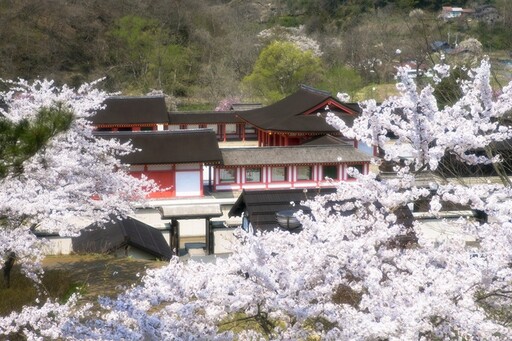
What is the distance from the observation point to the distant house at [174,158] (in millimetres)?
20141

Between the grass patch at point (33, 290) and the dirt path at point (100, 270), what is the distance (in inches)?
7.0

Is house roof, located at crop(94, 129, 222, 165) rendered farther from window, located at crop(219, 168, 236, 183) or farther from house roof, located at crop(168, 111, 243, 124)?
house roof, located at crop(168, 111, 243, 124)

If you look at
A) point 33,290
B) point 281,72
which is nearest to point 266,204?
point 33,290

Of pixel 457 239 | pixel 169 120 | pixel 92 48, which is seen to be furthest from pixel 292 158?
pixel 92 48

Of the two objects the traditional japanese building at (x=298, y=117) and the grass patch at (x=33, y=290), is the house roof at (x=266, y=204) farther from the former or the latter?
the traditional japanese building at (x=298, y=117)

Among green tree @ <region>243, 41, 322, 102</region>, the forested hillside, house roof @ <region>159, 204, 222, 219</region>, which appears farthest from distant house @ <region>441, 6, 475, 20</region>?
house roof @ <region>159, 204, 222, 219</region>

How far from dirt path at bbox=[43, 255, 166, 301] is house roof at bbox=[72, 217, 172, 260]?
20 cm

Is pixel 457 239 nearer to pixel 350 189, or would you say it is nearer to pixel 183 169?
pixel 350 189

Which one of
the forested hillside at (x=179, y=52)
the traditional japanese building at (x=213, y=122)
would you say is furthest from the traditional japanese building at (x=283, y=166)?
the forested hillside at (x=179, y=52)

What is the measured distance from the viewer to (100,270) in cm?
1033

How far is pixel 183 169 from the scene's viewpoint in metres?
20.6

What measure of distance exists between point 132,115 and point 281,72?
9.10m

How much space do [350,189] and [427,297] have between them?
1077 mm

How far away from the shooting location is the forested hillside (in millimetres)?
35062
